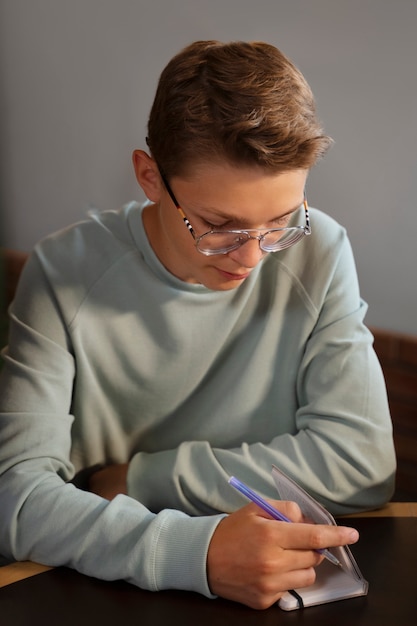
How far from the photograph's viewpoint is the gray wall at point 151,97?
1.88 meters

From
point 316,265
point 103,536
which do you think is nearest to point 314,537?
point 103,536

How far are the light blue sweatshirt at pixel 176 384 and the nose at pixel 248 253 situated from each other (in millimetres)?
218

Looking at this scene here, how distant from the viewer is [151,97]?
2.37m

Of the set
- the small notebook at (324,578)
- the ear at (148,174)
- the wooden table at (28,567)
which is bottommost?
the wooden table at (28,567)

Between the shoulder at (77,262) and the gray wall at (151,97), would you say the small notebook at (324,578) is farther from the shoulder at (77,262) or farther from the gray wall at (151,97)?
the gray wall at (151,97)

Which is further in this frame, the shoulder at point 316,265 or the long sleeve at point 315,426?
the shoulder at point 316,265

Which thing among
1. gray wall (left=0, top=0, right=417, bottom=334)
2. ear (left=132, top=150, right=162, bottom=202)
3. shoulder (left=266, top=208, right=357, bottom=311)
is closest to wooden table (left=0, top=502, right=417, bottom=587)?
shoulder (left=266, top=208, right=357, bottom=311)

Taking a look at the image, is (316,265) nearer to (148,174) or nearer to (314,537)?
(148,174)

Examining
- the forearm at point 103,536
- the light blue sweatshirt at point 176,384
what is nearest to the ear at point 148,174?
the light blue sweatshirt at point 176,384

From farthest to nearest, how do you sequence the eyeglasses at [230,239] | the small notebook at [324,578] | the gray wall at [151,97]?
the gray wall at [151,97] < the eyeglasses at [230,239] < the small notebook at [324,578]

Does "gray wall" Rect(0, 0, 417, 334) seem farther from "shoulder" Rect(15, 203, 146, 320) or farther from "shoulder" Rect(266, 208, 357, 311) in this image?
"shoulder" Rect(15, 203, 146, 320)

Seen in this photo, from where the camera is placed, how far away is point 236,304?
5.11 feet

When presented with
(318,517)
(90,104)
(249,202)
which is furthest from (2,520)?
(90,104)

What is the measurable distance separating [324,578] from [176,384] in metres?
0.48
